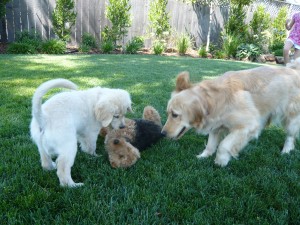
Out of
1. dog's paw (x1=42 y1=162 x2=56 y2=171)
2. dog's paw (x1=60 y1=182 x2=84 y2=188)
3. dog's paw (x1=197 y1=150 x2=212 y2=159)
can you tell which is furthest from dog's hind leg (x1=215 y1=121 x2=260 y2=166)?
dog's paw (x1=42 y1=162 x2=56 y2=171)

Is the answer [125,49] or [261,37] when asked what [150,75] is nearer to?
[125,49]

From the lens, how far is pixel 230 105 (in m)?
3.36

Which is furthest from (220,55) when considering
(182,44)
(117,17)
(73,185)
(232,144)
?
(73,185)

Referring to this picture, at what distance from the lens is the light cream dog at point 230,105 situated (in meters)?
3.28

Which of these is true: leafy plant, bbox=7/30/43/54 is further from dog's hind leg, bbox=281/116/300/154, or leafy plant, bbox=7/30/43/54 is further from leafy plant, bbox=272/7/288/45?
leafy plant, bbox=272/7/288/45

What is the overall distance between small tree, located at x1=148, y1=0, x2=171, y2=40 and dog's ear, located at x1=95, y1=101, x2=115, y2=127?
525 inches

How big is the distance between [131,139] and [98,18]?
13.1m

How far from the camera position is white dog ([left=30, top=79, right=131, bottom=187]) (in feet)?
8.46

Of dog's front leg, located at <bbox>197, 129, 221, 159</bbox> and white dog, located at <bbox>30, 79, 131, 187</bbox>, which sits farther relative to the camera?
dog's front leg, located at <bbox>197, 129, 221, 159</bbox>

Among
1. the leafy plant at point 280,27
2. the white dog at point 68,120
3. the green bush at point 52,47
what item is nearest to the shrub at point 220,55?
the leafy plant at point 280,27

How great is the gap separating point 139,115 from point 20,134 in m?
1.83

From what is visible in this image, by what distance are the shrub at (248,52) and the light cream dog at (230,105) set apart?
12731 millimetres

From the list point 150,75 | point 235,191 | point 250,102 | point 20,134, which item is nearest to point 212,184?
point 235,191

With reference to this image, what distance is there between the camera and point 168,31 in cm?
1608
